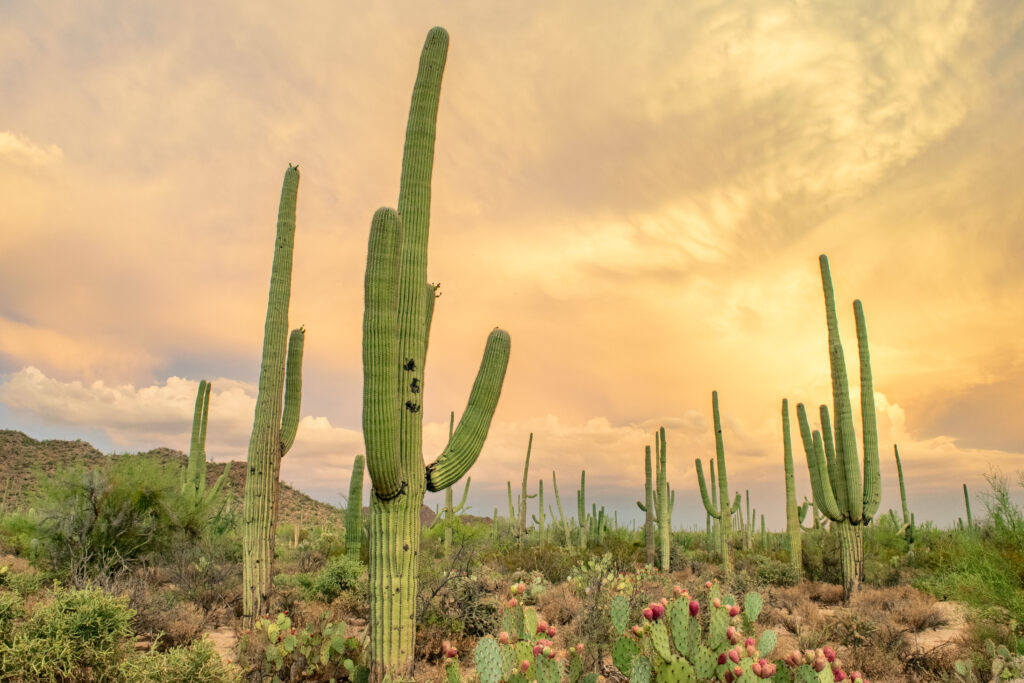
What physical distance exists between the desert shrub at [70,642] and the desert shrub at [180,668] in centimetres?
35

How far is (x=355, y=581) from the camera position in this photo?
10.0 metres

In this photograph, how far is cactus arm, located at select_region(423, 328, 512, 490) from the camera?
615 centimetres

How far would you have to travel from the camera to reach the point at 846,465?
475 inches

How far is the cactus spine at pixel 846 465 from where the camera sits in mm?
11914

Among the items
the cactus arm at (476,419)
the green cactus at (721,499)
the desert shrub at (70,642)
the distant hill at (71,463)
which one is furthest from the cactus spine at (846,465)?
the distant hill at (71,463)

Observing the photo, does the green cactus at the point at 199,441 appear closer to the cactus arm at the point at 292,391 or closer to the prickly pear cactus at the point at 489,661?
the cactus arm at the point at 292,391

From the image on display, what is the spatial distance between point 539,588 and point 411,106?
636 centimetres

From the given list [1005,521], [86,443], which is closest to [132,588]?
[1005,521]

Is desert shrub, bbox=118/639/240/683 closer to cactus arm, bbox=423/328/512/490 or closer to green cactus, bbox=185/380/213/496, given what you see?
cactus arm, bbox=423/328/512/490

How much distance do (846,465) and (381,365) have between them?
1003 centimetres

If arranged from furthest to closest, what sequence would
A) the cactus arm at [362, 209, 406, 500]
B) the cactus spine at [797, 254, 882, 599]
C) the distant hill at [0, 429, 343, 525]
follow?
1. the distant hill at [0, 429, 343, 525]
2. the cactus spine at [797, 254, 882, 599]
3. the cactus arm at [362, 209, 406, 500]

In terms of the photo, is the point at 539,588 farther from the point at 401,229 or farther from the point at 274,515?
the point at 401,229

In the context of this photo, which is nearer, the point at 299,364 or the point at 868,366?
the point at 299,364

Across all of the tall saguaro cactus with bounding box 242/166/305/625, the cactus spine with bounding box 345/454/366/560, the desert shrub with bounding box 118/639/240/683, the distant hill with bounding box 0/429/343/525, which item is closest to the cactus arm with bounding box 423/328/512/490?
the desert shrub with bounding box 118/639/240/683
